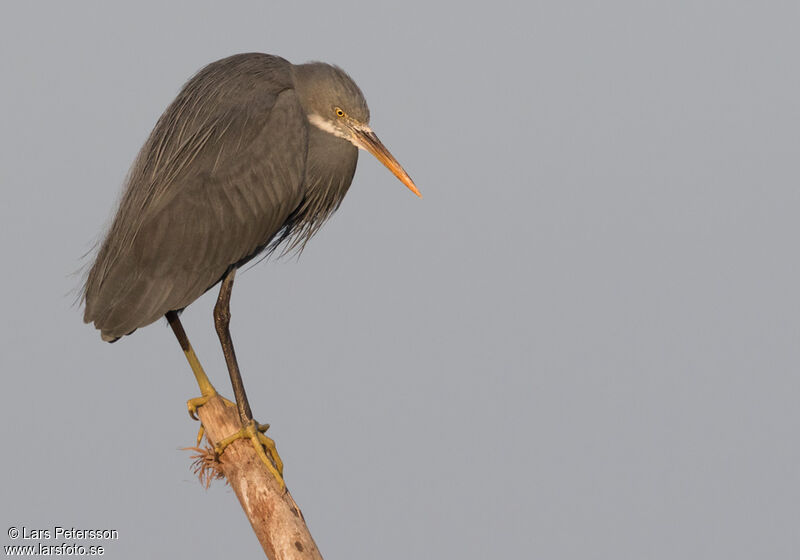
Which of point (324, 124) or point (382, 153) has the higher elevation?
point (324, 124)

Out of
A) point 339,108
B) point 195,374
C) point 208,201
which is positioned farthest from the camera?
point 195,374

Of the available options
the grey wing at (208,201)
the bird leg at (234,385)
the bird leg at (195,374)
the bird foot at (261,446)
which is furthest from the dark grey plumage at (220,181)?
the bird foot at (261,446)

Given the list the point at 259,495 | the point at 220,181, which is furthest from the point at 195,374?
the point at 220,181

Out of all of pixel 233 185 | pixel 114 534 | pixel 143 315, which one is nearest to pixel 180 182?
pixel 233 185

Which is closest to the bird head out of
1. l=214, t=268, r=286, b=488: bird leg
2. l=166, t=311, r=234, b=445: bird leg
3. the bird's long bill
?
the bird's long bill

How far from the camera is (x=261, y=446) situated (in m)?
6.53

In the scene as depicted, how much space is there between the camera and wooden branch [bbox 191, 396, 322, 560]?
6.26 metres

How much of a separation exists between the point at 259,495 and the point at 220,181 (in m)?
1.47

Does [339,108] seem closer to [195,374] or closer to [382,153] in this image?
[382,153]

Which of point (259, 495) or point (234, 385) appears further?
point (234, 385)

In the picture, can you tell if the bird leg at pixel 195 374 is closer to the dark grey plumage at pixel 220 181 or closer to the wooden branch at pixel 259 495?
the wooden branch at pixel 259 495

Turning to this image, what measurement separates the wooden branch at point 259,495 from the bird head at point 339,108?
4.66ft

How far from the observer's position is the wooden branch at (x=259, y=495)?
20.5 feet

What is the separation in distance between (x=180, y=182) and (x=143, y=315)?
25.2 inches
